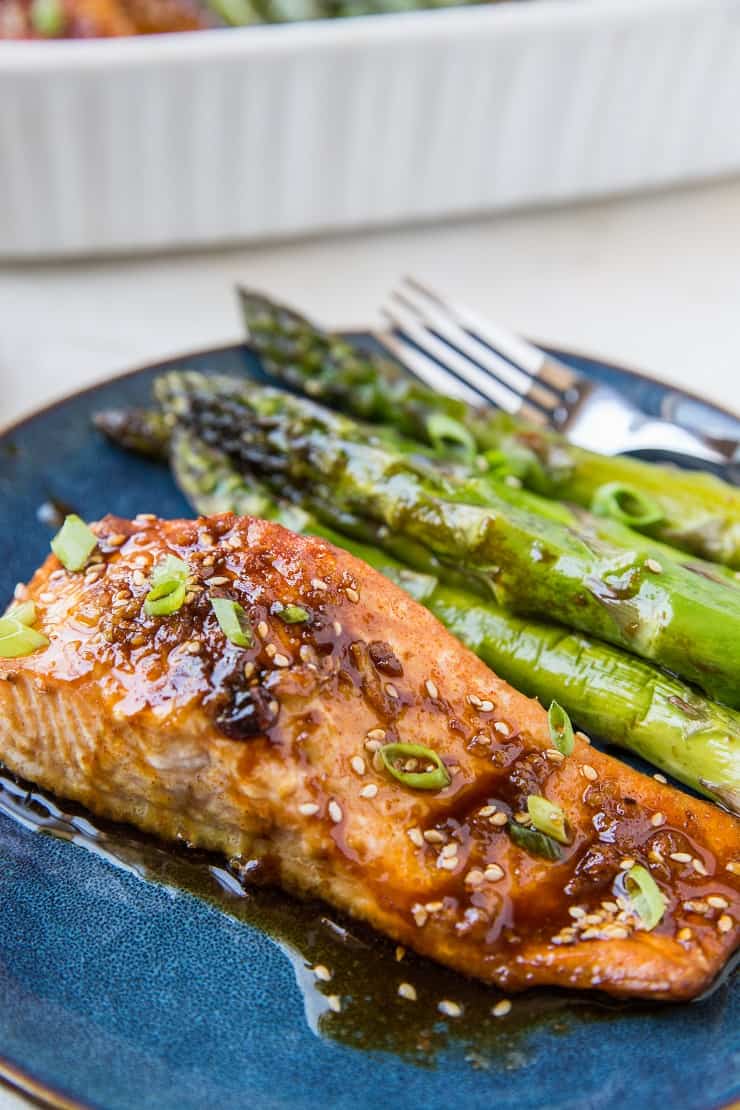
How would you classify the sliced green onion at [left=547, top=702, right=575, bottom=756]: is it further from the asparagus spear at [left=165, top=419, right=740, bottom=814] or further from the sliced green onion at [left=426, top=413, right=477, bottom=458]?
the sliced green onion at [left=426, top=413, right=477, bottom=458]

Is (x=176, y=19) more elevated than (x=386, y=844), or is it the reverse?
(x=176, y=19)

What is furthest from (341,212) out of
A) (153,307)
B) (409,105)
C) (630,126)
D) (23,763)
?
(23,763)

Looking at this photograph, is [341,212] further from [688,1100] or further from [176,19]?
[688,1100]

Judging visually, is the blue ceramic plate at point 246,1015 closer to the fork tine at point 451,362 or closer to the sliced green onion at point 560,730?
the sliced green onion at point 560,730

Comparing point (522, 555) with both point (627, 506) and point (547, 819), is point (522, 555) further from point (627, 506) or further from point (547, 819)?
point (547, 819)

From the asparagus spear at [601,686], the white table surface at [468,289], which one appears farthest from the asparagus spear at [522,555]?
the white table surface at [468,289]

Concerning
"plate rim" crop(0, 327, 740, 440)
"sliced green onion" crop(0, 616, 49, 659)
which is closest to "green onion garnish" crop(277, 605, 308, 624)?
"sliced green onion" crop(0, 616, 49, 659)
